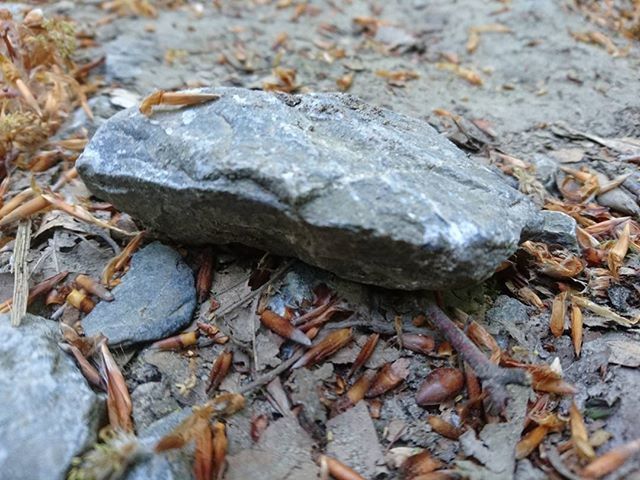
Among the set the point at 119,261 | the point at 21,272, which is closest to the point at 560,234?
the point at 119,261

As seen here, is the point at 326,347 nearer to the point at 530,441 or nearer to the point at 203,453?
the point at 203,453

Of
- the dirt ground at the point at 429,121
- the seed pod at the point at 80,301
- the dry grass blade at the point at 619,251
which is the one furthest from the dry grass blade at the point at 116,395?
the dry grass blade at the point at 619,251

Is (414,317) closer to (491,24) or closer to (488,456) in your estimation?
(488,456)

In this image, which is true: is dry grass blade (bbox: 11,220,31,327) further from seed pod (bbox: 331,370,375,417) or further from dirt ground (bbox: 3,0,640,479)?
seed pod (bbox: 331,370,375,417)

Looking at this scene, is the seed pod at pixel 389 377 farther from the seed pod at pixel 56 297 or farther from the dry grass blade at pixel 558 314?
the seed pod at pixel 56 297

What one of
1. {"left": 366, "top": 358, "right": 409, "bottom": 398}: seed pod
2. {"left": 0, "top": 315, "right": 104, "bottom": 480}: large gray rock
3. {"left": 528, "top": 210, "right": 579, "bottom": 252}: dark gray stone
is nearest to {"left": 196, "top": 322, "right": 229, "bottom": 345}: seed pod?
{"left": 0, "top": 315, "right": 104, "bottom": 480}: large gray rock
